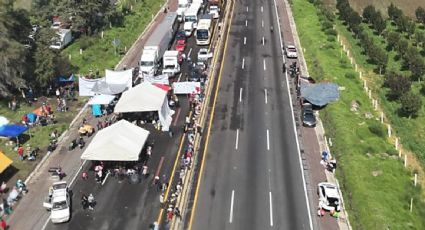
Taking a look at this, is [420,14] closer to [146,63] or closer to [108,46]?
[146,63]

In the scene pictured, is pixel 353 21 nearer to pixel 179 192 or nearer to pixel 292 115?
pixel 292 115

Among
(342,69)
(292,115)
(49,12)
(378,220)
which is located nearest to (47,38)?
(49,12)

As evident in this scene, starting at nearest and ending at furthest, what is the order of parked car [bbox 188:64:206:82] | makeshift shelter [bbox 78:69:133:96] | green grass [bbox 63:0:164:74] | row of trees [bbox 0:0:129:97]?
1. row of trees [bbox 0:0:129:97]
2. makeshift shelter [bbox 78:69:133:96]
3. parked car [bbox 188:64:206:82]
4. green grass [bbox 63:0:164:74]

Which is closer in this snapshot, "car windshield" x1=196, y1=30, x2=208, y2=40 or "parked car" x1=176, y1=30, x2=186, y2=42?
"car windshield" x1=196, y1=30, x2=208, y2=40

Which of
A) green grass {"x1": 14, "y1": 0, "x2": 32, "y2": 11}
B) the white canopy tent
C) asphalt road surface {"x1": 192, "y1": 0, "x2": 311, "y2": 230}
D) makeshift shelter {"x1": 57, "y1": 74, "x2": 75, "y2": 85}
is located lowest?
green grass {"x1": 14, "y1": 0, "x2": 32, "y2": 11}

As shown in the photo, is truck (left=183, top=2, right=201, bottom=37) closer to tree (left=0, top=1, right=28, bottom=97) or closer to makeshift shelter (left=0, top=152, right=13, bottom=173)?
tree (left=0, top=1, right=28, bottom=97)

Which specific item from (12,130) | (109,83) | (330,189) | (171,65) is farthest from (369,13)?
(12,130)

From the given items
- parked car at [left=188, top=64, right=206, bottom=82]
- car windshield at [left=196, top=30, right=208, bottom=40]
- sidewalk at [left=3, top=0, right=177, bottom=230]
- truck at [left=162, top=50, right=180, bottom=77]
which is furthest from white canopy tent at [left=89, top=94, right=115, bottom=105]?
car windshield at [left=196, top=30, right=208, bottom=40]

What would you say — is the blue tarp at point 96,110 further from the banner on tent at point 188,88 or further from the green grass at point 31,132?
the banner on tent at point 188,88
